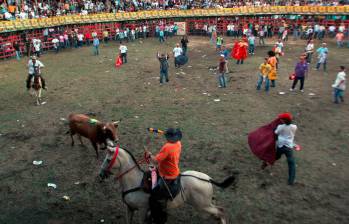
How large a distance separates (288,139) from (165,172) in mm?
3689

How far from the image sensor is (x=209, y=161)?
951 centimetres

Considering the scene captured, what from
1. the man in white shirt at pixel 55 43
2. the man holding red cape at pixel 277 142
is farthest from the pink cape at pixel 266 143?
the man in white shirt at pixel 55 43

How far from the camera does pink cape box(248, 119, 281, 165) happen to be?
28.5ft

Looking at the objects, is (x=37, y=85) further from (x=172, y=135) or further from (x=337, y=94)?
(x=337, y=94)

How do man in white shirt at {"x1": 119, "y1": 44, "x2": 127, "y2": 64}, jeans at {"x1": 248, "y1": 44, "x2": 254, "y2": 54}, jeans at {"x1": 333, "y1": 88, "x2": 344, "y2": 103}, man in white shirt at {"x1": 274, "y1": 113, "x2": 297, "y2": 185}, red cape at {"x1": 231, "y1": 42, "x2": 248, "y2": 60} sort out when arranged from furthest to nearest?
jeans at {"x1": 248, "y1": 44, "x2": 254, "y2": 54}
man in white shirt at {"x1": 119, "y1": 44, "x2": 127, "y2": 64}
red cape at {"x1": 231, "y1": 42, "x2": 248, "y2": 60}
jeans at {"x1": 333, "y1": 88, "x2": 344, "y2": 103}
man in white shirt at {"x1": 274, "y1": 113, "x2": 297, "y2": 185}

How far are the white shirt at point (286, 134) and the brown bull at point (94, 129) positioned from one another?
443 centimetres

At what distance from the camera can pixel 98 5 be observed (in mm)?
33969

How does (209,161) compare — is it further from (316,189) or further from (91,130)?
(91,130)

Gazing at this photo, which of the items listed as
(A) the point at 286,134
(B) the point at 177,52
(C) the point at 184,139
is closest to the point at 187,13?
(B) the point at 177,52

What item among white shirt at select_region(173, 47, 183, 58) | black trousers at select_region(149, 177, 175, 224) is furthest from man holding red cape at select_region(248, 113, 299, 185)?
white shirt at select_region(173, 47, 183, 58)

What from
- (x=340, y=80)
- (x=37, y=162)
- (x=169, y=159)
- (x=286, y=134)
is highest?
(x=169, y=159)

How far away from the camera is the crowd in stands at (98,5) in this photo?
28258 millimetres

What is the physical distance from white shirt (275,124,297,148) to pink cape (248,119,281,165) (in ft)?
1.13

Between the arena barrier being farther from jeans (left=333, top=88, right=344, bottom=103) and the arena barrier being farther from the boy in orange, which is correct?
jeans (left=333, top=88, right=344, bottom=103)
